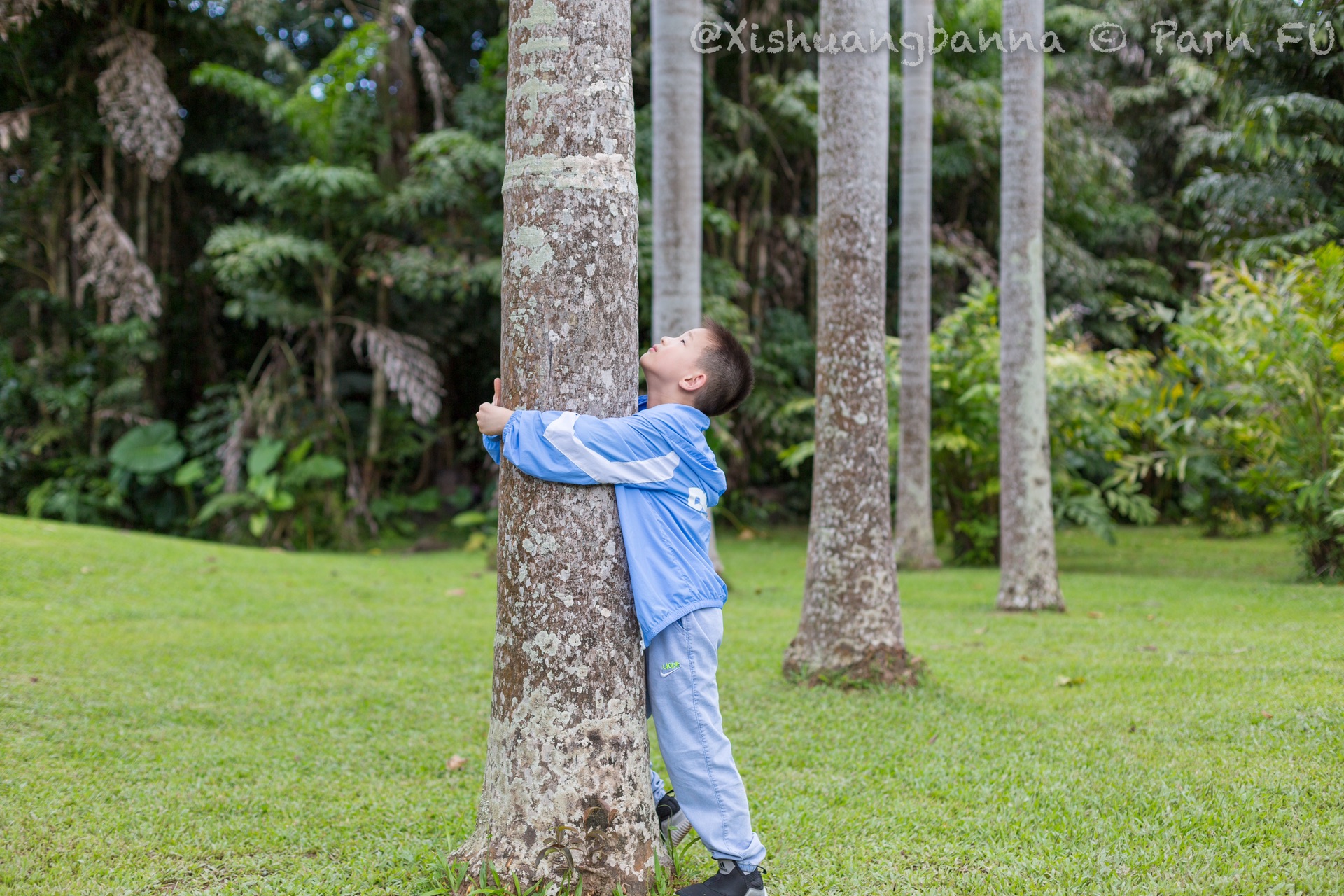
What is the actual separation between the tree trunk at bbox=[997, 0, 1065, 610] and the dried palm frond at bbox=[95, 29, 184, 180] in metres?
9.86

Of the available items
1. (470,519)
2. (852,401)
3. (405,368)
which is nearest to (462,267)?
(405,368)

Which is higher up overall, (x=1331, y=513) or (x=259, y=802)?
(x=1331, y=513)

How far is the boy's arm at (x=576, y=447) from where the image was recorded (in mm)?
2543

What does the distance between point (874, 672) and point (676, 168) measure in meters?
4.74

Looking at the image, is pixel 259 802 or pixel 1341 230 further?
pixel 1341 230

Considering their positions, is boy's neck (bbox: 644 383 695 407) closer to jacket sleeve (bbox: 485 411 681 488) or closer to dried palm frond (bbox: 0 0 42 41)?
jacket sleeve (bbox: 485 411 681 488)

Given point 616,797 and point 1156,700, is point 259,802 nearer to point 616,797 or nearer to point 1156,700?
point 616,797

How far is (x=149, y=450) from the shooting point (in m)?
12.6

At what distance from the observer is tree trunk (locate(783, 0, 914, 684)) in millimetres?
5102

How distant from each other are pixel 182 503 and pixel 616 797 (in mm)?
12562

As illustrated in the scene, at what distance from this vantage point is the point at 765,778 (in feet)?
12.4

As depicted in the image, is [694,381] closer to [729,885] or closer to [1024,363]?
[729,885]

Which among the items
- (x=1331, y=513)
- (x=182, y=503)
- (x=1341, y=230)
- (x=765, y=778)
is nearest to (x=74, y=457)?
(x=182, y=503)

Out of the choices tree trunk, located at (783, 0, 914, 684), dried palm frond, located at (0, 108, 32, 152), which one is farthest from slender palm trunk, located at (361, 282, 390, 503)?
tree trunk, located at (783, 0, 914, 684)
